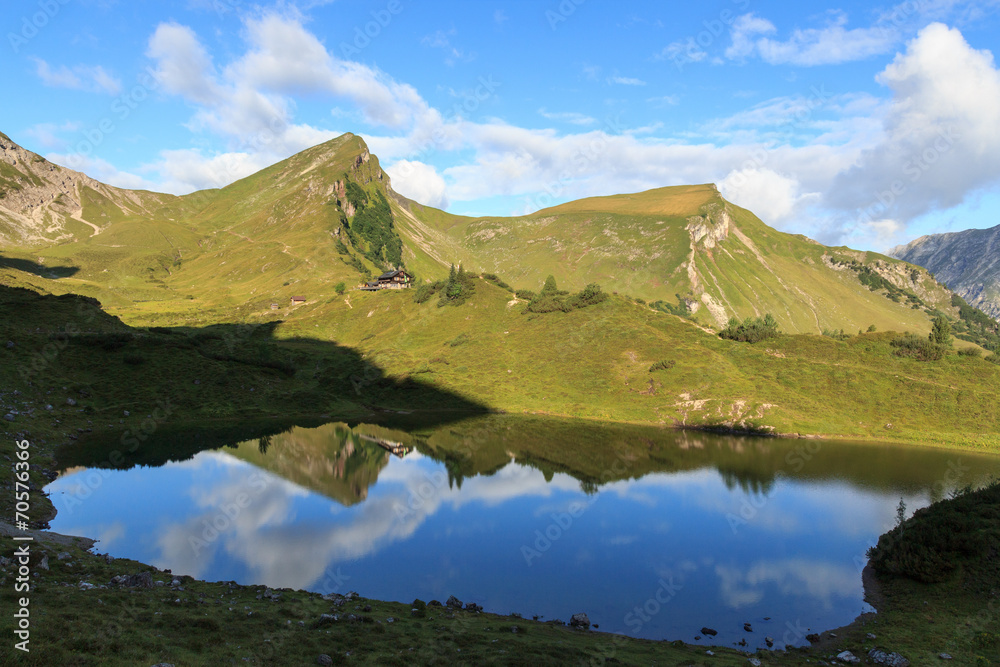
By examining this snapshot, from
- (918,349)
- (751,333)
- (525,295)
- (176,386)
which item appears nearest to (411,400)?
(176,386)

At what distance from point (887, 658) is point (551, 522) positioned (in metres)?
25.5

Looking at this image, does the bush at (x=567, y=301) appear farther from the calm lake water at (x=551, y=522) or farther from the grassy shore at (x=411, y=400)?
the calm lake water at (x=551, y=522)

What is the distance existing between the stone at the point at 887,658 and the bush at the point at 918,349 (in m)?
105

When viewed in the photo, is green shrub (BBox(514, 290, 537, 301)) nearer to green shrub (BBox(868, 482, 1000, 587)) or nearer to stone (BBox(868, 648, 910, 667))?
green shrub (BBox(868, 482, 1000, 587))

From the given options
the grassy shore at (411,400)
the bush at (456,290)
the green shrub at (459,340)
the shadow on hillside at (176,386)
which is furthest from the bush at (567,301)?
the shadow on hillside at (176,386)

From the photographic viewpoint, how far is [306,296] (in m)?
184

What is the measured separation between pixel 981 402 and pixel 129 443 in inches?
5417

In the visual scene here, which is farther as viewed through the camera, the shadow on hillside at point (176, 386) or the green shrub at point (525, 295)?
the green shrub at point (525, 295)

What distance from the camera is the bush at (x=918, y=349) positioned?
101 meters

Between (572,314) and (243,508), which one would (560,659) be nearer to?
(243,508)

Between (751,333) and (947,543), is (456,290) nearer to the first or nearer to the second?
(751,333)

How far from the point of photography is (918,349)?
103188 millimetres

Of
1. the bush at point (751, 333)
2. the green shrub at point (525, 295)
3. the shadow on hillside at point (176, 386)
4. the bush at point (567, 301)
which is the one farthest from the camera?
the green shrub at point (525, 295)

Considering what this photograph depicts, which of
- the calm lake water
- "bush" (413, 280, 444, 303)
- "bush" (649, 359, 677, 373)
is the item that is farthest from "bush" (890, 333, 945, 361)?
"bush" (413, 280, 444, 303)
